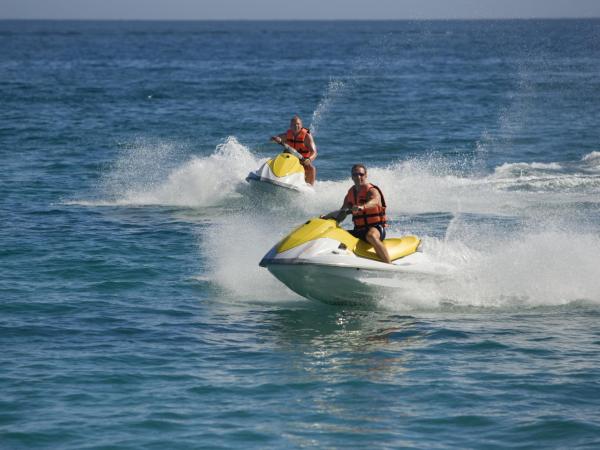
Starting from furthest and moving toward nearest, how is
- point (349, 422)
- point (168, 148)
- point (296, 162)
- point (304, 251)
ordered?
point (168, 148) → point (296, 162) → point (304, 251) → point (349, 422)

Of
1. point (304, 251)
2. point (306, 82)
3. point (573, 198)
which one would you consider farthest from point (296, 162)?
point (306, 82)

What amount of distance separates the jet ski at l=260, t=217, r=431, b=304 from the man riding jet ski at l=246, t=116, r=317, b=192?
6.38m

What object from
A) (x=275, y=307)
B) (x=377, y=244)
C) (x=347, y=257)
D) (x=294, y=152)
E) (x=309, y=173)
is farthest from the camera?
(x=309, y=173)

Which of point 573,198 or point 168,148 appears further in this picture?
point 168,148

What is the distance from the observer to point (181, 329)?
35.7 feet

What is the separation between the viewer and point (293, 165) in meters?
17.9

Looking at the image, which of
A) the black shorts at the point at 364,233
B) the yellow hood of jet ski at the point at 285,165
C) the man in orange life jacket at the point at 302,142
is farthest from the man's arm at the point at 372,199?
the man in orange life jacket at the point at 302,142

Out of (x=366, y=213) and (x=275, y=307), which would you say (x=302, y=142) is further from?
(x=366, y=213)

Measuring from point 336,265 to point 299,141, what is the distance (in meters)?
7.67

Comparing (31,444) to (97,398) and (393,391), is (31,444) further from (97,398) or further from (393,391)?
(393,391)

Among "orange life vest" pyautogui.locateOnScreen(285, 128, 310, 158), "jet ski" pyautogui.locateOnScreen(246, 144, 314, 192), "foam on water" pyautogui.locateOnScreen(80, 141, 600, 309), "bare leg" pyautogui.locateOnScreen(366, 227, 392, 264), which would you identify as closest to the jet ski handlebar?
"jet ski" pyautogui.locateOnScreen(246, 144, 314, 192)

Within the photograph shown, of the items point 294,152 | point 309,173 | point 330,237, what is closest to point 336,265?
point 330,237

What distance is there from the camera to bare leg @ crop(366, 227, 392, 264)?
11.1m

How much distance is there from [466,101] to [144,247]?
90.3ft
